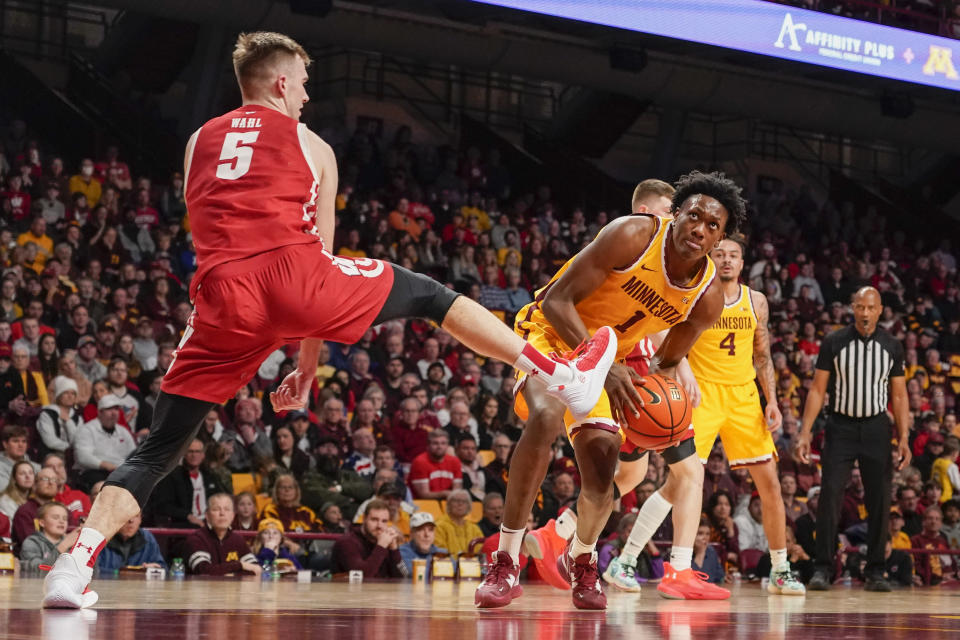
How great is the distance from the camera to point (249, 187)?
4.18 metres

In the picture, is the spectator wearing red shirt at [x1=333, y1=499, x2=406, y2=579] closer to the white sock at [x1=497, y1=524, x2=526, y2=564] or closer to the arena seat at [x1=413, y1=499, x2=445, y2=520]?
the arena seat at [x1=413, y1=499, x2=445, y2=520]

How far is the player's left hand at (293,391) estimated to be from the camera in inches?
181

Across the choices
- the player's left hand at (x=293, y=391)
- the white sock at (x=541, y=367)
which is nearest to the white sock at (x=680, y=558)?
the white sock at (x=541, y=367)

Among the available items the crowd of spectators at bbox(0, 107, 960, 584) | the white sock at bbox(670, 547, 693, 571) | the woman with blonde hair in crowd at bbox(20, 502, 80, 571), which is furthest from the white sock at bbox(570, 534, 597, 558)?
the woman with blonde hair in crowd at bbox(20, 502, 80, 571)

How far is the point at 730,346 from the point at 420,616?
4047 millimetres

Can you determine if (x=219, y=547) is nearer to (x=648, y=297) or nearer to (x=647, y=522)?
(x=647, y=522)

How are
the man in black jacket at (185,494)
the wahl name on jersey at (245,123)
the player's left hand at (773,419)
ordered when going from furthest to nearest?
1. the man in black jacket at (185,494)
2. the player's left hand at (773,419)
3. the wahl name on jersey at (245,123)

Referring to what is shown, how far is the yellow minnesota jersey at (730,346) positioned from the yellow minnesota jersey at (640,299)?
2542 millimetres

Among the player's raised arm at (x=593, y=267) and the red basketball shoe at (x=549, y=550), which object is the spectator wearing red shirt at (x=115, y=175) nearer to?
the red basketball shoe at (x=549, y=550)

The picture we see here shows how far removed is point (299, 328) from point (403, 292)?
37 cm

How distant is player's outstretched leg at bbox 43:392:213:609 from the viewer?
418 centimetres

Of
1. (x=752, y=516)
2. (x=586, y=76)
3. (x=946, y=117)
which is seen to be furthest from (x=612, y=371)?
(x=946, y=117)

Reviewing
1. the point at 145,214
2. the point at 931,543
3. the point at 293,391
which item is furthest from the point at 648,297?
the point at 145,214

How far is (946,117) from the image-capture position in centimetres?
2008
